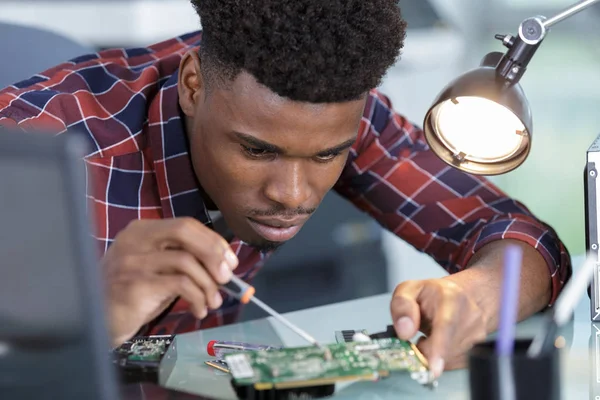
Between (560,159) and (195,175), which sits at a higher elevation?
(560,159)

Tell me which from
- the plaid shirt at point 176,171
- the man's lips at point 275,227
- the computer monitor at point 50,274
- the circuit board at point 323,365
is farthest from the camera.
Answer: the plaid shirt at point 176,171

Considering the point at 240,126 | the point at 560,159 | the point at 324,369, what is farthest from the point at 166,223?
the point at 560,159

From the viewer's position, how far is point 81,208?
1.96ft

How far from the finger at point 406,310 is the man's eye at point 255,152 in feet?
0.87

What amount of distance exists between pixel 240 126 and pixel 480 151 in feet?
1.11

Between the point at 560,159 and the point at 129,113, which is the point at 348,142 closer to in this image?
the point at 129,113

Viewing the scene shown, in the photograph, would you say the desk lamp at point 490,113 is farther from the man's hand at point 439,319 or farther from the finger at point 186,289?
the finger at point 186,289

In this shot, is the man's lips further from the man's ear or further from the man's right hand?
the man's right hand

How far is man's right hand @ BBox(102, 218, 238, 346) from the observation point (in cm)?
88

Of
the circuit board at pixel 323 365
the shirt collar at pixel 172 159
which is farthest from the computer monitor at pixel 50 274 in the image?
the shirt collar at pixel 172 159

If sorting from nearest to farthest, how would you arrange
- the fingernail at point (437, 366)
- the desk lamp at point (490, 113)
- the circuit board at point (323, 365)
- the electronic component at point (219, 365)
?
the circuit board at point (323, 365) → the fingernail at point (437, 366) → the electronic component at point (219, 365) → the desk lamp at point (490, 113)

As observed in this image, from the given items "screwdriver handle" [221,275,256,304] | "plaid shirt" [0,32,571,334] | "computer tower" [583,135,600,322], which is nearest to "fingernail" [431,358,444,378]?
"screwdriver handle" [221,275,256,304]

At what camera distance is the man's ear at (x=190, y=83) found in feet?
4.41

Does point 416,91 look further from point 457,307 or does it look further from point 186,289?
point 186,289
